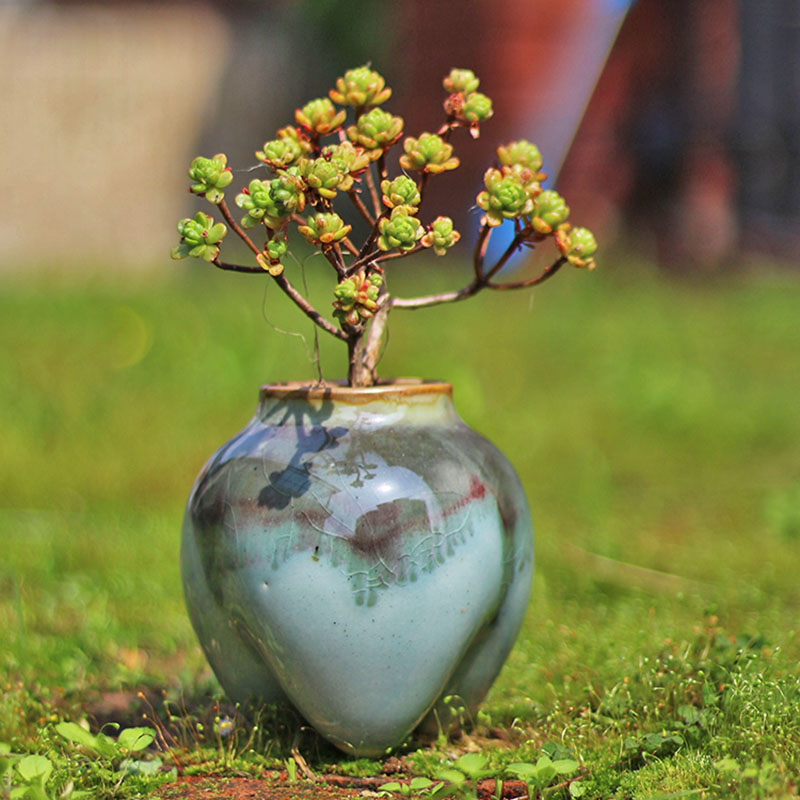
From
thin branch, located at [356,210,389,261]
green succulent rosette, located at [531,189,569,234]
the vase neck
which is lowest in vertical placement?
the vase neck

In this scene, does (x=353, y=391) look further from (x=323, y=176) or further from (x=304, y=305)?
(x=323, y=176)

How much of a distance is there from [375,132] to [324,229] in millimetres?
244

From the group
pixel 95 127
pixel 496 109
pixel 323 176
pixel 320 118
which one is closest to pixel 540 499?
pixel 320 118

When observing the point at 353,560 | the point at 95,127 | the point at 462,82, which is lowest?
the point at 353,560

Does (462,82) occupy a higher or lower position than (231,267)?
higher

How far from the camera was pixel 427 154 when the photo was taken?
1940mm

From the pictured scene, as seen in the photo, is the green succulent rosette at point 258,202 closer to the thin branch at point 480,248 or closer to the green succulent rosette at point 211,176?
the green succulent rosette at point 211,176

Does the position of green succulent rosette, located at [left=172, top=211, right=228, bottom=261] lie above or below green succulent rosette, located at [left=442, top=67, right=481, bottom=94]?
below

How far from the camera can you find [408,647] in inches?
74.2

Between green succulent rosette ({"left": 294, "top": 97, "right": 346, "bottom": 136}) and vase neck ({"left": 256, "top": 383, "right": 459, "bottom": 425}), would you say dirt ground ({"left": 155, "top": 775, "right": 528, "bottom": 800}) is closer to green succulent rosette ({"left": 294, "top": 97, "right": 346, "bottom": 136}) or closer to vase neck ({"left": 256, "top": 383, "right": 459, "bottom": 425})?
vase neck ({"left": 256, "top": 383, "right": 459, "bottom": 425})

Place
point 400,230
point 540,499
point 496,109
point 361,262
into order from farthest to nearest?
point 496,109
point 540,499
point 361,262
point 400,230

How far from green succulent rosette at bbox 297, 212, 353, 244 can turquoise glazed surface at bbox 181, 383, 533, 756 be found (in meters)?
0.28

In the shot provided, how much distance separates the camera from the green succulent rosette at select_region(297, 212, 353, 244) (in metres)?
1.82

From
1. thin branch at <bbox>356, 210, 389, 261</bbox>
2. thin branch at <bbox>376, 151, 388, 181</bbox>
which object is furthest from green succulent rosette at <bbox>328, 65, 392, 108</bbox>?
thin branch at <bbox>356, 210, 389, 261</bbox>
